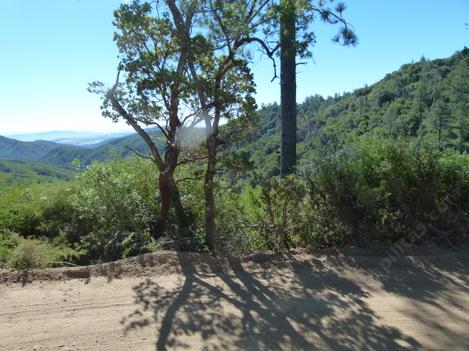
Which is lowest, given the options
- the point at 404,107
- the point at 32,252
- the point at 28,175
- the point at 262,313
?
the point at 262,313

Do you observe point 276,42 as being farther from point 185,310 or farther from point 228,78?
point 185,310

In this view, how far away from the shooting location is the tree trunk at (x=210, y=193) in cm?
629

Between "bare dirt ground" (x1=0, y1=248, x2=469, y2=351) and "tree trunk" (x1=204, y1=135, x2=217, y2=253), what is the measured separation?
716 mm

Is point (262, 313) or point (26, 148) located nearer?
point (262, 313)

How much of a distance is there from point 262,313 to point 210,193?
242 centimetres

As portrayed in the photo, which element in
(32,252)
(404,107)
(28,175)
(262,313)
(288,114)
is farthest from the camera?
(404,107)

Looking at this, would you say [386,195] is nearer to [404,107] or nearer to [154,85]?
[154,85]

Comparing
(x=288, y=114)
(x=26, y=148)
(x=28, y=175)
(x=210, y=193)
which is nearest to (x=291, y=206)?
(x=210, y=193)

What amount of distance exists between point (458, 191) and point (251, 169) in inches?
129

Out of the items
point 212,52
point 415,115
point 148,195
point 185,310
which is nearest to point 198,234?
point 148,195

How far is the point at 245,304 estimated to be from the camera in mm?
4562

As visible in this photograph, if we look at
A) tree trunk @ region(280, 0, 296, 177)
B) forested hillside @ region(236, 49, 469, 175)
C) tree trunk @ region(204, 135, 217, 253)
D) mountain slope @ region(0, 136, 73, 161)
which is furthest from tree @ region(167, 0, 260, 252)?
mountain slope @ region(0, 136, 73, 161)

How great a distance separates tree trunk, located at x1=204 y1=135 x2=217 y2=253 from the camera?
20.6 feet

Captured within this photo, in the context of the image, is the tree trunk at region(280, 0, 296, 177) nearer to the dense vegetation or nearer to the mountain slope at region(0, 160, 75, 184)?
the dense vegetation
